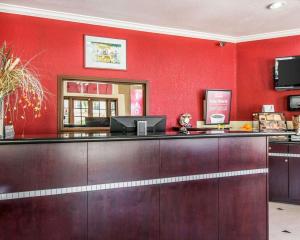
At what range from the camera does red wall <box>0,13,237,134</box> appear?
4.47 metres

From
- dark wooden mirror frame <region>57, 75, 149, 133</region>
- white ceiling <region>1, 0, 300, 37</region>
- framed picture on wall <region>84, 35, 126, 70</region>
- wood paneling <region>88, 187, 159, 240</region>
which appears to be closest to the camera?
wood paneling <region>88, 187, 159, 240</region>

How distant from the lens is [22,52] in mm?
4430

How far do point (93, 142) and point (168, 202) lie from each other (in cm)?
90

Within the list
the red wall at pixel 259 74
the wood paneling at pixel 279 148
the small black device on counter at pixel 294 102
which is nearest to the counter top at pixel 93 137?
the wood paneling at pixel 279 148

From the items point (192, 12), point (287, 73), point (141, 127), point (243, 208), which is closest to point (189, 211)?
point (243, 208)

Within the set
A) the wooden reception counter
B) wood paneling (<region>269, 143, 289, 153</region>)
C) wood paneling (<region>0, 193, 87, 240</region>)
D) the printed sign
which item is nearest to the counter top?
the wooden reception counter

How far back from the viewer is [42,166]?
2408mm


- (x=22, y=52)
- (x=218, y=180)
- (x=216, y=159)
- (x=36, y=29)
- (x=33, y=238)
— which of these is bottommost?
(x=33, y=238)

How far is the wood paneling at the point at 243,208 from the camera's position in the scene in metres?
3.13

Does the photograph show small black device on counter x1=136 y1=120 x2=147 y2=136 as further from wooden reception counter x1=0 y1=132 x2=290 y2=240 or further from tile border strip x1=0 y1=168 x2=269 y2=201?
tile border strip x1=0 y1=168 x2=269 y2=201

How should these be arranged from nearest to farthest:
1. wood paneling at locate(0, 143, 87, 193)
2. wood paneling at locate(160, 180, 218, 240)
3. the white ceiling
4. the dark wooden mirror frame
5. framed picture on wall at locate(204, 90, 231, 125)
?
wood paneling at locate(0, 143, 87, 193) < wood paneling at locate(160, 180, 218, 240) < the white ceiling < the dark wooden mirror frame < framed picture on wall at locate(204, 90, 231, 125)

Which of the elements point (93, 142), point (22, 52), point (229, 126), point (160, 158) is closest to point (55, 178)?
point (93, 142)

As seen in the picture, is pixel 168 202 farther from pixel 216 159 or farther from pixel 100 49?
pixel 100 49

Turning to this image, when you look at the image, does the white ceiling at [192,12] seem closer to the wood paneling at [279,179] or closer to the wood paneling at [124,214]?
the wood paneling at [279,179]
